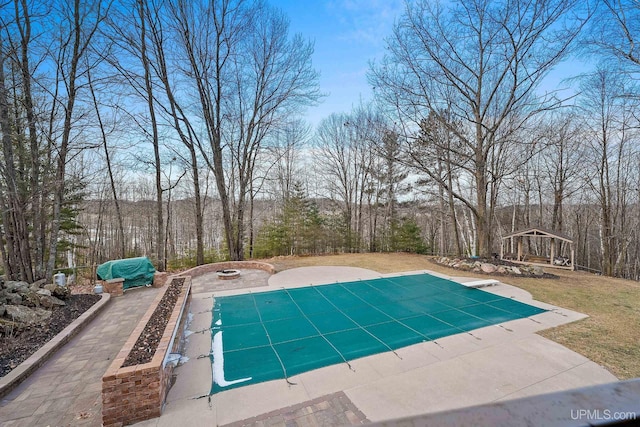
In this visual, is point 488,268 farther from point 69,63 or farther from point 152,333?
point 69,63

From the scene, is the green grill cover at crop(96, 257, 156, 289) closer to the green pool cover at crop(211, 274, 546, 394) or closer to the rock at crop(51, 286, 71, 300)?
the rock at crop(51, 286, 71, 300)

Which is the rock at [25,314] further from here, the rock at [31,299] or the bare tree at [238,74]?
the bare tree at [238,74]

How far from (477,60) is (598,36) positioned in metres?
2.97

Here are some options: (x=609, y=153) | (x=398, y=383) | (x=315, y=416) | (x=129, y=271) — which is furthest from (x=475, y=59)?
(x=129, y=271)

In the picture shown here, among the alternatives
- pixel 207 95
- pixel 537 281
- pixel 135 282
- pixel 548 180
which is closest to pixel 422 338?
pixel 537 281

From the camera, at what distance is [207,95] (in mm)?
10625

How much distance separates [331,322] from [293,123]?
11849 millimetres

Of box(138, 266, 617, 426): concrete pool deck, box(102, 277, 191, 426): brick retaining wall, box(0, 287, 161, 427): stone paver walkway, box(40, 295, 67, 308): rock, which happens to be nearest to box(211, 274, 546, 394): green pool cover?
box(138, 266, 617, 426): concrete pool deck

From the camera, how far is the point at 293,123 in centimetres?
1434

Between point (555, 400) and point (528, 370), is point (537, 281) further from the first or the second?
point (555, 400)

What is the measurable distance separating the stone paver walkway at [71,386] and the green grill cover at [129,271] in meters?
2.24

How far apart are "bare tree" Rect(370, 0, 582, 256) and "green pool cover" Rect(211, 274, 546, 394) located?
187 inches

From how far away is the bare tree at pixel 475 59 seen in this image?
775 centimetres

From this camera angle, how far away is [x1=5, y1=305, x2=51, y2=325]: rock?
4438 mm
